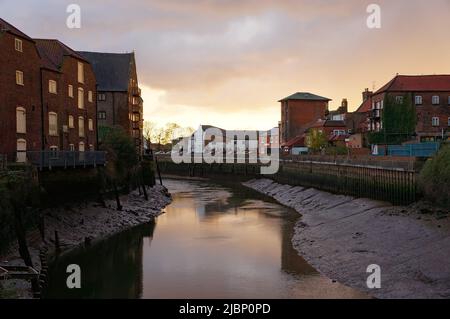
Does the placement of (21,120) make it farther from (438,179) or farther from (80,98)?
(438,179)

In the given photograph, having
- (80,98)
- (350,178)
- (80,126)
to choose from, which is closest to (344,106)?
(350,178)

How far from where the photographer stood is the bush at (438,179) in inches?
1163

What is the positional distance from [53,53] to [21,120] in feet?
36.0

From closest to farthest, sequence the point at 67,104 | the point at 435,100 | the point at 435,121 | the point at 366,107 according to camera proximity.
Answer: the point at 67,104 → the point at 435,121 → the point at 435,100 → the point at 366,107

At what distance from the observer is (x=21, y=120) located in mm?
37125

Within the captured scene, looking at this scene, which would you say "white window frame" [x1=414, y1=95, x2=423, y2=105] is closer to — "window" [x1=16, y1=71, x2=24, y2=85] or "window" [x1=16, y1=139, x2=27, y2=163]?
"window" [x1=16, y1=71, x2=24, y2=85]

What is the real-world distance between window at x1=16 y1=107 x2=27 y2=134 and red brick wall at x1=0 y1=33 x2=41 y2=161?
12.2 inches

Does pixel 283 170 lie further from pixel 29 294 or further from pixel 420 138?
pixel 29 294

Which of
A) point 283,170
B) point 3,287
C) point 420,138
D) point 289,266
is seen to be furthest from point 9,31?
point 420,138

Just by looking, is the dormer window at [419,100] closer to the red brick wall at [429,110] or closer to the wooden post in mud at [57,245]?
the red brick wall at [429,110]

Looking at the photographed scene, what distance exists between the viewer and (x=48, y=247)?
2750 centimetres

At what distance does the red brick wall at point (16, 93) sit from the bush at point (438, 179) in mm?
29149

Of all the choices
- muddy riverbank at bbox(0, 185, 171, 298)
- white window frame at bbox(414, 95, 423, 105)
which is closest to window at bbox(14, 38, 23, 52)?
muddy riverbank at bbox(0, 185, 171, 298)

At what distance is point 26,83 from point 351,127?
67366 millimetres
